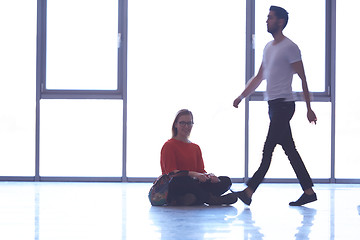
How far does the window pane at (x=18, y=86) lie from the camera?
16.6 ft

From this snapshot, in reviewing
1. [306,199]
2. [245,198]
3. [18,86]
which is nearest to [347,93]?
[306,199]

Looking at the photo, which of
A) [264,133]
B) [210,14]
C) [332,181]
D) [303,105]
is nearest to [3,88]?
[210,14]

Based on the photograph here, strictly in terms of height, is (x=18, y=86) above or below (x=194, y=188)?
above

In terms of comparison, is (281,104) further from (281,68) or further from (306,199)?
(306,199)

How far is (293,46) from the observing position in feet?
11.6

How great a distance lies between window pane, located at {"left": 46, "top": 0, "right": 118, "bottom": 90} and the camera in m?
5.06

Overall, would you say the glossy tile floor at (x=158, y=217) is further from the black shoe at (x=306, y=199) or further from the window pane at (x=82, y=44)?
the window pane at (x=82, y=44)

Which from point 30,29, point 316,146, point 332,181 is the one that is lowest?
point 332,181

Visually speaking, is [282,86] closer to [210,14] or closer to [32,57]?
[210,14]

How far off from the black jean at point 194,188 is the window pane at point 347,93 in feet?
6.58

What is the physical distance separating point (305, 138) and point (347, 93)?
0.58m

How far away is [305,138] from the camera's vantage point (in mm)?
5117

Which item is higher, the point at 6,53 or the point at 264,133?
the point at 6,53

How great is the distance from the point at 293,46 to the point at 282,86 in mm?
275
